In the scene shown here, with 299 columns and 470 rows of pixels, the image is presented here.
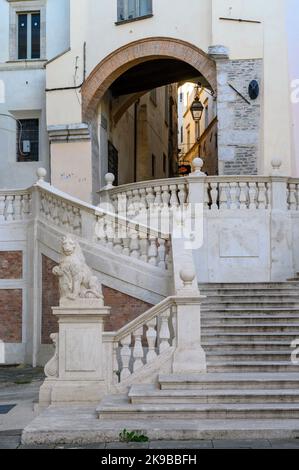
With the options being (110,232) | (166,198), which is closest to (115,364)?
(110,232)

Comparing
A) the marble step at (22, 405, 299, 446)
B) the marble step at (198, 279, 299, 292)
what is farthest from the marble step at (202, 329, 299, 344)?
the marble step at (22, 405, 299, 446)

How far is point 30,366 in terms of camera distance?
1373 cm

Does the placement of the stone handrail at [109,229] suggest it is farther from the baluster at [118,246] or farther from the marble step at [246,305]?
the marble step at [246,305]

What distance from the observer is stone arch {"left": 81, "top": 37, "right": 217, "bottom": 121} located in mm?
17203

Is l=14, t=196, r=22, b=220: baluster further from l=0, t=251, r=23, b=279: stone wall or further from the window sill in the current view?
the window sill

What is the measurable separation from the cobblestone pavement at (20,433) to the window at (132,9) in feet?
34.5

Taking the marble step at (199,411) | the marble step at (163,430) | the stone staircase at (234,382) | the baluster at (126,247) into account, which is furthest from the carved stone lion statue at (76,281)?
the baluster at (126,247)

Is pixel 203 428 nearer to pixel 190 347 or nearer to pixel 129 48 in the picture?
pixel 190 347

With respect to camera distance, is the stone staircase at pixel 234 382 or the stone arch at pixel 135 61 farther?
the stone arch at pixel 135 61

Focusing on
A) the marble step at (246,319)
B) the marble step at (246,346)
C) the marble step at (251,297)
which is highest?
the marble step at (251,297)

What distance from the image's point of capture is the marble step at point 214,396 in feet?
27.1

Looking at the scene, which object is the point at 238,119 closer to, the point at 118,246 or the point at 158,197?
the point at 158,197

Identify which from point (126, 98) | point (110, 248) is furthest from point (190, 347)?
point (126, 98)

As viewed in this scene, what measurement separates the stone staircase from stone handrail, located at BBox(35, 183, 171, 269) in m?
1.37
